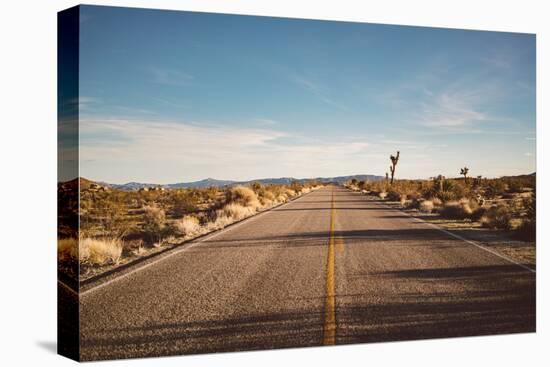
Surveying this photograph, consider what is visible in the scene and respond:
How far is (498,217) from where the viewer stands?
49.3ft

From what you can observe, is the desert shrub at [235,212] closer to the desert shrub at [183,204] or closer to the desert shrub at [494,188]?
the desert shrub at [183,204]

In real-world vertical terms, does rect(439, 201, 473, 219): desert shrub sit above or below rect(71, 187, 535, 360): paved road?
above

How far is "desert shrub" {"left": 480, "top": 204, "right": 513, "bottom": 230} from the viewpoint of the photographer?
564 inches

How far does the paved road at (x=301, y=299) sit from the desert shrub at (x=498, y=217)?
8.61ft

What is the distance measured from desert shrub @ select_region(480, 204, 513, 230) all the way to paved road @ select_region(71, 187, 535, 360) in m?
2.63

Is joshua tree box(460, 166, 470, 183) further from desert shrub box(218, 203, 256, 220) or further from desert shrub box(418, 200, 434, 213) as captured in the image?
desert shrub box(218, 203, 256, 220)

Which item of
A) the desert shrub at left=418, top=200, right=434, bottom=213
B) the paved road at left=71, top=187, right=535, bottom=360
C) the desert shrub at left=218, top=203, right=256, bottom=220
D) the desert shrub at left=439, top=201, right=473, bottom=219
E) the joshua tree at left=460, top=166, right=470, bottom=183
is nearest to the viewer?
the paved road at left=71, top=187, right=535, bottom=360

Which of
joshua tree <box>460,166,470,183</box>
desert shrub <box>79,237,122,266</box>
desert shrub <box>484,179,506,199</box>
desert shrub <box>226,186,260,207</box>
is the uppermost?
joshua tree <box>460,166,470,183</box>

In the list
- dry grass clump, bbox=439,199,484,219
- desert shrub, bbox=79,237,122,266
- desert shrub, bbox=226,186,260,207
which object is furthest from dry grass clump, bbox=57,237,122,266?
desert shrub, bbox=226,186,260,207

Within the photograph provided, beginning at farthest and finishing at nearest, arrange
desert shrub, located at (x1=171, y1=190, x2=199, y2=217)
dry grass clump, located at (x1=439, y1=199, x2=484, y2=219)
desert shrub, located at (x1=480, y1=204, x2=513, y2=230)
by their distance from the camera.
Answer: desert shrub, located at (x1=171, y1=190, x2=199, y2=217), dry grass clump, located at (x1=439, y1=199, x2=484, y2=219), desert shrub, located at (x1=480, y1=204, x2=513, y2=230)

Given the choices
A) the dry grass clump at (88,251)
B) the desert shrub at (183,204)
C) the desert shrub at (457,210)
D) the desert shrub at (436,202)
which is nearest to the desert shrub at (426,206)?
the desert shrub at (436,202)

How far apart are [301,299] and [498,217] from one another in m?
8.29

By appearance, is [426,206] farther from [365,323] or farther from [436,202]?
[365,323]

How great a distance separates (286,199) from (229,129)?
21.7 metres
